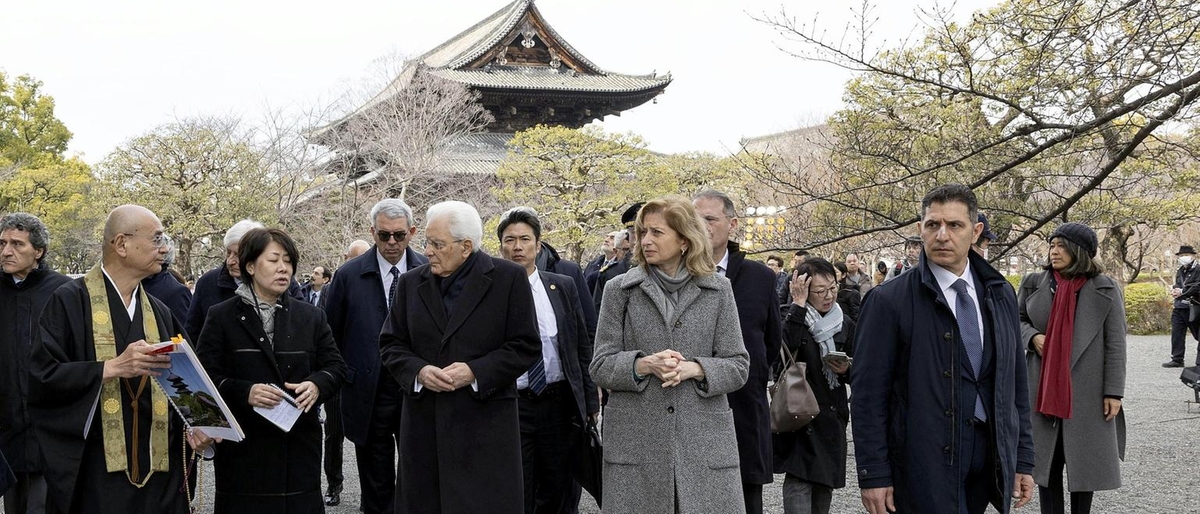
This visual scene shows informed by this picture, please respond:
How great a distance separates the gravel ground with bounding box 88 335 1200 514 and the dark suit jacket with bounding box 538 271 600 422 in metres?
1.64

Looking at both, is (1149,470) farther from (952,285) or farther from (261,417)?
(261,417)

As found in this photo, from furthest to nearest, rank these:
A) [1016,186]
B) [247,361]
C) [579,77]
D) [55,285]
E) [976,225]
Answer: [579,77], [1016,186], [55,285], [247,361], [976,225]

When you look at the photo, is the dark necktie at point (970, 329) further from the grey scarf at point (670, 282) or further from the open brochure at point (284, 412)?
the open brochure at point (284, 412)

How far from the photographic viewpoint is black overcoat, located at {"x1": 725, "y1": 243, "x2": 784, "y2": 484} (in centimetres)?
411

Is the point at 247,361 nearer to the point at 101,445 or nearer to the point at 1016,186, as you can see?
the point at 101,445

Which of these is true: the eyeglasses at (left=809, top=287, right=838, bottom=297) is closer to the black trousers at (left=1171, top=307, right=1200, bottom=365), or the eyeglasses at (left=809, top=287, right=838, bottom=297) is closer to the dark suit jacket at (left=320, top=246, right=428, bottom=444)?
the dark suit jacket at (left=320, top=246, right=428, bottom=444)

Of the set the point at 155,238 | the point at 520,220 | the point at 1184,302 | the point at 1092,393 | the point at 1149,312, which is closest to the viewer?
the point at 155,238

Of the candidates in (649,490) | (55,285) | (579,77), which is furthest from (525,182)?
(649,490)

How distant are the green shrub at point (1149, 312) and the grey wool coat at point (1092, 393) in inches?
751

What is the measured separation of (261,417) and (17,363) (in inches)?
60.3

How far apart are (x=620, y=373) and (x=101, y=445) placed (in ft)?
6.47

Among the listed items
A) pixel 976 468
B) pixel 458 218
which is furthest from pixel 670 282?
pixel 976 468

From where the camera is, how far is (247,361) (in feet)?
13.7

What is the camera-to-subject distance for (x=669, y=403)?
3434 mm
